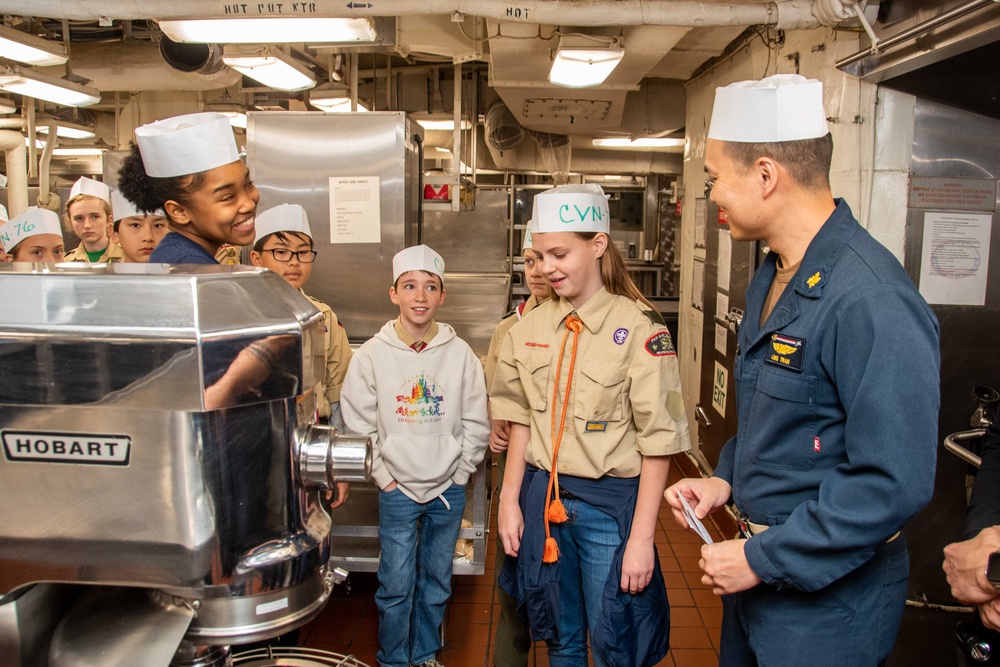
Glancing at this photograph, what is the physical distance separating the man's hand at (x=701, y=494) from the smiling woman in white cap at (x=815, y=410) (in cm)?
1

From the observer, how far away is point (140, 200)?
1399mm

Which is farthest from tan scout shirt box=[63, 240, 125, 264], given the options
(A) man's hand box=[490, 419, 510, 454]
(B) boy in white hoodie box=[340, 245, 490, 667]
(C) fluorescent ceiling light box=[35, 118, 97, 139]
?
(C) fluorescent ceiling light box=[35, 118, 97, 139]

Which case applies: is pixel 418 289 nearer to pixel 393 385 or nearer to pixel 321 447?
pixel 393 385

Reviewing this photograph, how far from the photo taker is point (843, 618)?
49.8 inches

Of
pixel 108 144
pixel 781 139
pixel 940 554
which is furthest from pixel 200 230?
pixel 108 144

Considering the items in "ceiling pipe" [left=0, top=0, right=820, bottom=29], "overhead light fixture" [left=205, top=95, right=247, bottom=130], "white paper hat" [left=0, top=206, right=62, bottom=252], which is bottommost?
"white paper hat" [left=0, top=206, right=62, bottom=252]

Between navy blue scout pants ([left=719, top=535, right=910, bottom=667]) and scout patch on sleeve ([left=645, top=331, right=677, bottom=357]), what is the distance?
75 centimetres

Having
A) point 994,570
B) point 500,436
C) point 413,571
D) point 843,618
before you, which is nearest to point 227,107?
point 500,436

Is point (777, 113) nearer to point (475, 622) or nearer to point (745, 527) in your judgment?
point (745, 527)

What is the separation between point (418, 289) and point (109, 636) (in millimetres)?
2008

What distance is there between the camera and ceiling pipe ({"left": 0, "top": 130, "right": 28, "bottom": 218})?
19.9 ft

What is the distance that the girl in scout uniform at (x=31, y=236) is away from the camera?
12.1 feet

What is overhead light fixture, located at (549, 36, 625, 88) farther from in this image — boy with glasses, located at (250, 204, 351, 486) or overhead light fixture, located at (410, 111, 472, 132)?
overhead light fixture, located at (410, 111, 472, 132)

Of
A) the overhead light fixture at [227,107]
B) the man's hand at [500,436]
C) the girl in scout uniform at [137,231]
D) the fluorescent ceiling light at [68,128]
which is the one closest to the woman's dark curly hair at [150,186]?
the man's hand at [500,436]
